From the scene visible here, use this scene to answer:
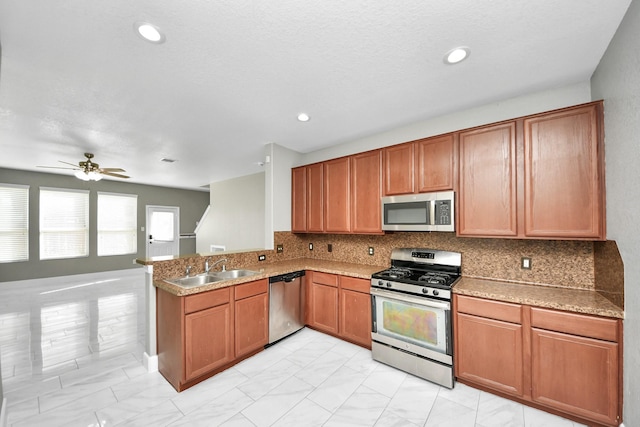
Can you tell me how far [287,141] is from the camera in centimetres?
372

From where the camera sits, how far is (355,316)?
2951 mm

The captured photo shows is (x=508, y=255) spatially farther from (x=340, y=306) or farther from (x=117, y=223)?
(x=117, y=223)

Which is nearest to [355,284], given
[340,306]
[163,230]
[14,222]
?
[340,306]

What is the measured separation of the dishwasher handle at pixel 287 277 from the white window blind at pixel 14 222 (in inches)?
262

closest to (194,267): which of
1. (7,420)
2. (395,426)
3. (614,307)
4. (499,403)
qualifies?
(7,420)

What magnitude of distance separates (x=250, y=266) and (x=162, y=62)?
242cm

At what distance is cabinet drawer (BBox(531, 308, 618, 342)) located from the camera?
5.41 ft

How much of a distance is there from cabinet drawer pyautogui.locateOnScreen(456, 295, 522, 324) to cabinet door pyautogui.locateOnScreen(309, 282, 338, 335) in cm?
142

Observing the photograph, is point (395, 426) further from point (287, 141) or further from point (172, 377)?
point (287, 141)

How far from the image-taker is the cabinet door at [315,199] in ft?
12.0

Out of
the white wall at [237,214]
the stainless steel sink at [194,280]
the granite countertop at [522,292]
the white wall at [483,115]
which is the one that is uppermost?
the white wall at [483,115]

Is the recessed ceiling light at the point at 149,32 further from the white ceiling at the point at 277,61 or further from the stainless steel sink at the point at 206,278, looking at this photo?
the stainless steel sink at the point at 206,278

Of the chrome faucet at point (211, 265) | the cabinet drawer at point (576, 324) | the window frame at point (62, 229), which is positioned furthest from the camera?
the window frame at point (62, 229)

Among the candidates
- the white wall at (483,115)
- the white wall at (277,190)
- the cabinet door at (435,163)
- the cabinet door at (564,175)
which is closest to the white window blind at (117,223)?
the white wall at (277,190)
